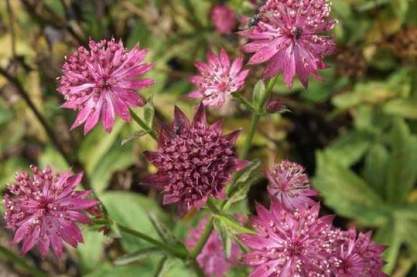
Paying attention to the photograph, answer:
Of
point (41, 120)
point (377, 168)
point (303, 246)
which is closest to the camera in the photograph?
point (303, 246)

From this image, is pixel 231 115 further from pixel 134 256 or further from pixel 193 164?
pixel 193 164

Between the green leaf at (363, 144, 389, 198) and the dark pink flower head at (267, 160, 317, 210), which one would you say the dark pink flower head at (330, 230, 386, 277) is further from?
the green leaf at (363, 144, 389, 198)

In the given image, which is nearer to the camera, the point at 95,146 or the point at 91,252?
the point at 91,252

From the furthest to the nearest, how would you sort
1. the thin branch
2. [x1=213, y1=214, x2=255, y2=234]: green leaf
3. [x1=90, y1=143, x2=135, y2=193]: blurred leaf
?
[x1=90, y1=143, x2=135, y2=193]: blurred leaf → the thin branch → [x1=213, y1=214, x2=255, y2=234]: green leaf

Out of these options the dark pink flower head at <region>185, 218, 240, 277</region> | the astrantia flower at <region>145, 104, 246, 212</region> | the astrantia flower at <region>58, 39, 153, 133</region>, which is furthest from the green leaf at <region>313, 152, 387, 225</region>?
the astrantia flower at <region>58, 39, 153, 133</region>

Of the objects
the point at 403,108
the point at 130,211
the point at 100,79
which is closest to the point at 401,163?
the point at 403,108

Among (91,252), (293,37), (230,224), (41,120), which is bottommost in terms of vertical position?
(91,252)

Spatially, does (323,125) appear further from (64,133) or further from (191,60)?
(64,133)
